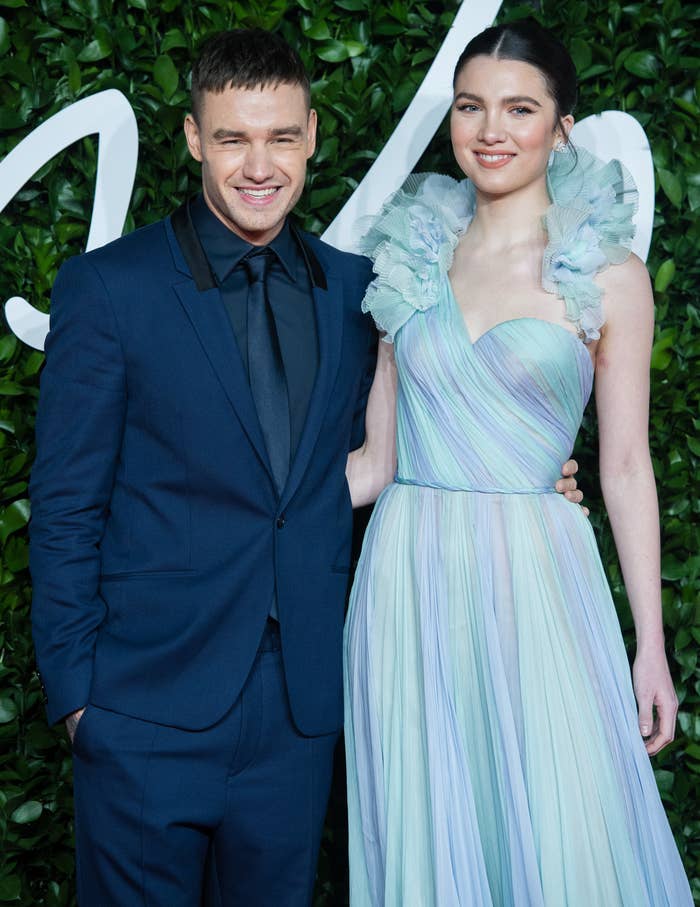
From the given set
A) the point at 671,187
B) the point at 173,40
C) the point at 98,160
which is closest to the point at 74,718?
the point at 98,160

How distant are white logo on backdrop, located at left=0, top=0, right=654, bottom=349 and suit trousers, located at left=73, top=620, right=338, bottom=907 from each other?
105 cm

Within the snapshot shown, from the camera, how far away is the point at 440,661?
6.96 feet

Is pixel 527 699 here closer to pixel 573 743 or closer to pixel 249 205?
pixel 573 743

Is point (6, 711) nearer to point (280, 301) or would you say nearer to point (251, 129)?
point (280, 301)

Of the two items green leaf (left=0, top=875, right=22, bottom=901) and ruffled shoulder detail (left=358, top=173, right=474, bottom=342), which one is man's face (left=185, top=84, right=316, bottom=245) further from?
green leaf (left=0, top=875, right=22, bottom=901)

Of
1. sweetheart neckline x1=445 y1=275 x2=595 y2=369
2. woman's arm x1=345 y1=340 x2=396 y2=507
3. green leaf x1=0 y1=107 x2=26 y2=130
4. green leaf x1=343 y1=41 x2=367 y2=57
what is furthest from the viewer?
green leaf x1=343 y1=41 x2=367 y2=57

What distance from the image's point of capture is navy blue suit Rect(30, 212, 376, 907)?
2.03 m

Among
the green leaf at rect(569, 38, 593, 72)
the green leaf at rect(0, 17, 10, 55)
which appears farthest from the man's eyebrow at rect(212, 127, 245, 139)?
the green leaf at rect(569, 38, 593, 72)

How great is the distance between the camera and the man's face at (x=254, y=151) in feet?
6.79

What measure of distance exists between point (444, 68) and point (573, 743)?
61.2 inches

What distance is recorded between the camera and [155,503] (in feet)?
6.73

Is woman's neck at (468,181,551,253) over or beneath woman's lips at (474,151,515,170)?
beneath

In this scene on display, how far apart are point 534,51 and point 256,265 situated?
25.5 inches

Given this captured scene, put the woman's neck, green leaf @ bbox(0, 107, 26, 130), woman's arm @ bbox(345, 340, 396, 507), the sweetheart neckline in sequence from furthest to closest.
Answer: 1. green leaf @ bbox(0, 107, 26, 130)
2. woman's arm @ bbox(345, 340, 396, 507)
3. the woman's neck
4. the sweetheart neckline
